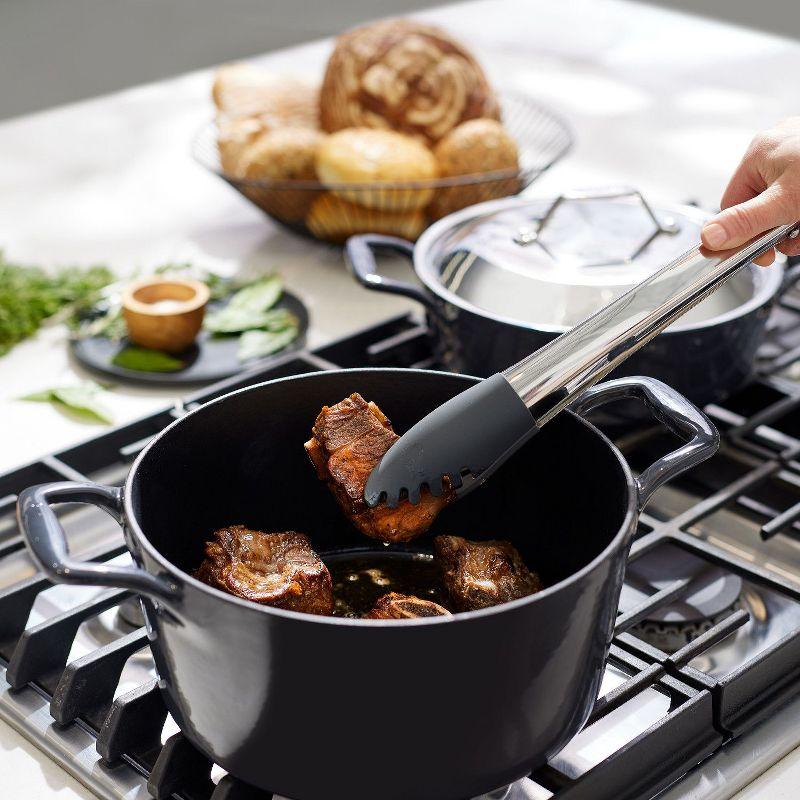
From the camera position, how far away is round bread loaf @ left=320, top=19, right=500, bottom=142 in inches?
52.1

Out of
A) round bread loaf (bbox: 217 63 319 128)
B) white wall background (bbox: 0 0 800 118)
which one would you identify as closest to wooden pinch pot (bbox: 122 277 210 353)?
round bread loaf (bbox: 217 63 319 128)

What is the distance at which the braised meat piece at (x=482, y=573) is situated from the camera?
0.67 m

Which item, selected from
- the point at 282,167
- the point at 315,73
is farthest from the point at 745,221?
the point at 315,73

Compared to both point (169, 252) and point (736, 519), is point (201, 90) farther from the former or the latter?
point (736, 519)

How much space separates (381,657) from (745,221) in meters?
Answer: 0.38

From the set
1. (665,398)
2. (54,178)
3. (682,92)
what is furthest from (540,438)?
A: (682,92)

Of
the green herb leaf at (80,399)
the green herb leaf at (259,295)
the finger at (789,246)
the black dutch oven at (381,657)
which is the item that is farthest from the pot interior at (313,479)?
the green herb leaf at (259,295)

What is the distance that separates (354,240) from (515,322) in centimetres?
22

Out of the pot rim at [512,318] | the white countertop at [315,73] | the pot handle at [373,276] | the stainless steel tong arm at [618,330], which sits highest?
the stainless steel tong arm at [618,330]

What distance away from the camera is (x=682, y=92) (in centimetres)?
187

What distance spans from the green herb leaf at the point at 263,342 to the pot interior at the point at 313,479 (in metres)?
0.36

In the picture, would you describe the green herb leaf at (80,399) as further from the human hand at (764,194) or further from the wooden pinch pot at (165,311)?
the human hand at (764,194)

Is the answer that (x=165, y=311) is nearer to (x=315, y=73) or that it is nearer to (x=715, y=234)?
(x=715, y=234)

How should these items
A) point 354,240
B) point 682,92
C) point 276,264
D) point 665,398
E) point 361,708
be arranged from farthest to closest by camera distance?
point 682,92 → point 276,264 → point 354,240 → point 665,398 → point 361,708
